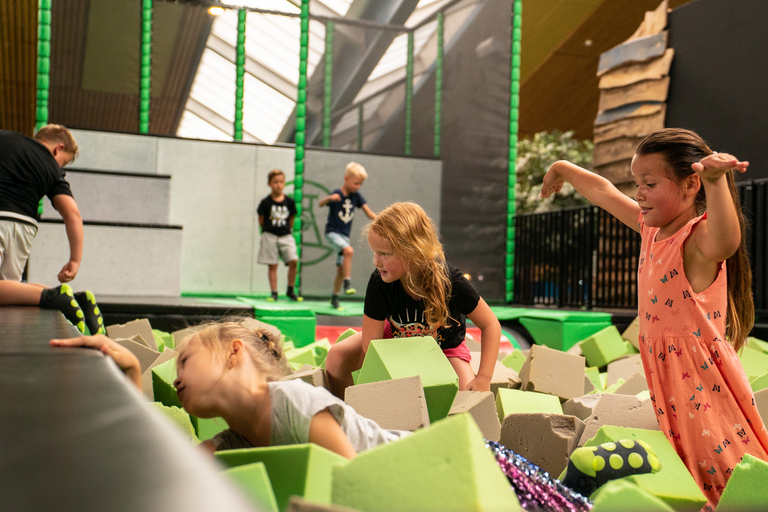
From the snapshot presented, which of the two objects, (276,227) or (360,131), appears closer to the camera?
(276,227)

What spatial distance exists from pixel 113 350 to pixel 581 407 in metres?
1.30

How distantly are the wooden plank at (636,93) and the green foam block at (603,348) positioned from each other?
313cm

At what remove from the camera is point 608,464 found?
3.78ft

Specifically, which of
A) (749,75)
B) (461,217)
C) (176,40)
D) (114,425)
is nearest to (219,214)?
(176,40)

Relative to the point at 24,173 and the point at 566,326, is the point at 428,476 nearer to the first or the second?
the point at 24,173

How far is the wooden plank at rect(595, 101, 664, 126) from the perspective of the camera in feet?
19.5

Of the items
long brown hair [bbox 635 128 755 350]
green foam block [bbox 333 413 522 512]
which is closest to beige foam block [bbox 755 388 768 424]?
long brown hair [bbox 635 128 755 350]

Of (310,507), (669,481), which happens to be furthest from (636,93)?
(310,507)

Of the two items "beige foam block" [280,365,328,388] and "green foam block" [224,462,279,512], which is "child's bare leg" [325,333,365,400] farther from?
"green foam block" [224,462,279,512]

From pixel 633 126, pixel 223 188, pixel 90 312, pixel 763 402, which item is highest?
pixel 633 126

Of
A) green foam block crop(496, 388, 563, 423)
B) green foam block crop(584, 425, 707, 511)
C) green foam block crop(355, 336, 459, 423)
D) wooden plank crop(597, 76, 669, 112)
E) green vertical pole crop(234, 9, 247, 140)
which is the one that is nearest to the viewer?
green foam block crop(584, 425, 707, 511)

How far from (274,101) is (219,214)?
50.9 inches

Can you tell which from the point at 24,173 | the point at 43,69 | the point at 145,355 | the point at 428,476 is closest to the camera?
the point at 428,476

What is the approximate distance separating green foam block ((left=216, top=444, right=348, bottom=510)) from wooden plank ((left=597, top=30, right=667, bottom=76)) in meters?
5.97
